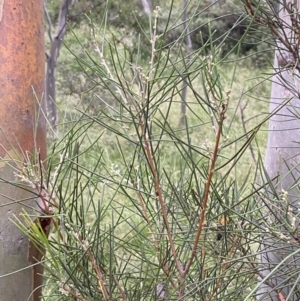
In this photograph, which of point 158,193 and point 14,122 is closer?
point 158,193

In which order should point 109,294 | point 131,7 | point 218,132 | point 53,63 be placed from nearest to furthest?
point 218,132 → point 109,294 → point 53,63 → point 131,7

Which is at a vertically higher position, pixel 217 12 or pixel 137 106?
pixel 217 12

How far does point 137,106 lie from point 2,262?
0.26 m

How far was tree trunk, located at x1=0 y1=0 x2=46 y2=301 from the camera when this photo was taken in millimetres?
593

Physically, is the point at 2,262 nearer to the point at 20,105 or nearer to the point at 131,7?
the point at 20,105

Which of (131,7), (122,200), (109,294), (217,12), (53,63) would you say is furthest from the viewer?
(217,12)

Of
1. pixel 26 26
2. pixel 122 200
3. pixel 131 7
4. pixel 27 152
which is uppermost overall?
pixel 131 7

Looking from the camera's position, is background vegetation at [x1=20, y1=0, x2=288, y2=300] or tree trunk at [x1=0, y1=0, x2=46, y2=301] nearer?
background vegetation at [x1=20, y1=0, x2=288, y2=300]

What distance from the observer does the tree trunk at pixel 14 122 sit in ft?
1.95

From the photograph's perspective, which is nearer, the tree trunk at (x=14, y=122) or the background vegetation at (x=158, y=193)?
the background vegetation at (x=158, y=193)

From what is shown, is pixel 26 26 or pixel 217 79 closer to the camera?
pixel 217 79

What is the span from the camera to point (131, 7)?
3.98m

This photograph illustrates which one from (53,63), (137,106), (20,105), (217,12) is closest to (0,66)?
(20,105)

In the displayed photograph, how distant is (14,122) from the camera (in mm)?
596
